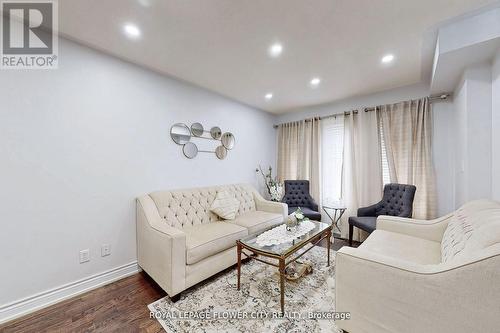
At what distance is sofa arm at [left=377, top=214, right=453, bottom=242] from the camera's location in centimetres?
199

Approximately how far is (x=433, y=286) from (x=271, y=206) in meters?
2.40

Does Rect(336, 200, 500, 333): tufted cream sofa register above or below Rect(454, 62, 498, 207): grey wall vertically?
below

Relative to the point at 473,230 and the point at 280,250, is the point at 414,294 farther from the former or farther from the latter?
the point at 280,250

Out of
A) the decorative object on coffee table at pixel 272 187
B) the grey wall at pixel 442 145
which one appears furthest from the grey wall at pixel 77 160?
the grey wall at pixel 442 145

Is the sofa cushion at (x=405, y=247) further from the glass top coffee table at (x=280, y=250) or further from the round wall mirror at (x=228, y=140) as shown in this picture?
the round wall mirror at (x=228, y=140)

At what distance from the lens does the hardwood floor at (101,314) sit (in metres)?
1.57

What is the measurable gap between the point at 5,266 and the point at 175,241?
139 centimetres

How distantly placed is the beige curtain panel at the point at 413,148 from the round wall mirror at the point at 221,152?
2704mm

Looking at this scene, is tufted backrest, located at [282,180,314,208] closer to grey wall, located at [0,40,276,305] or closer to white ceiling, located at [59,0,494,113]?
white ceiling, located at [59,0,494,113]

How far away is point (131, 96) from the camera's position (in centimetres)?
243

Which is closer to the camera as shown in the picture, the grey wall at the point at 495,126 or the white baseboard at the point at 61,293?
the white baseboard at the point at 61,293

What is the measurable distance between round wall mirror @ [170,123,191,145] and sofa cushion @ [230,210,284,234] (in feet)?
4.59

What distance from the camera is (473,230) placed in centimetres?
129

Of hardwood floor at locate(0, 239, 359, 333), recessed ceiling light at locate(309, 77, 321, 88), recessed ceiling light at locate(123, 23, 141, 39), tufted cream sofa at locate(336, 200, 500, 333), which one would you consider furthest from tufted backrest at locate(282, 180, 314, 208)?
recessed ceiling light at locate(123, 23, 141, 39)
